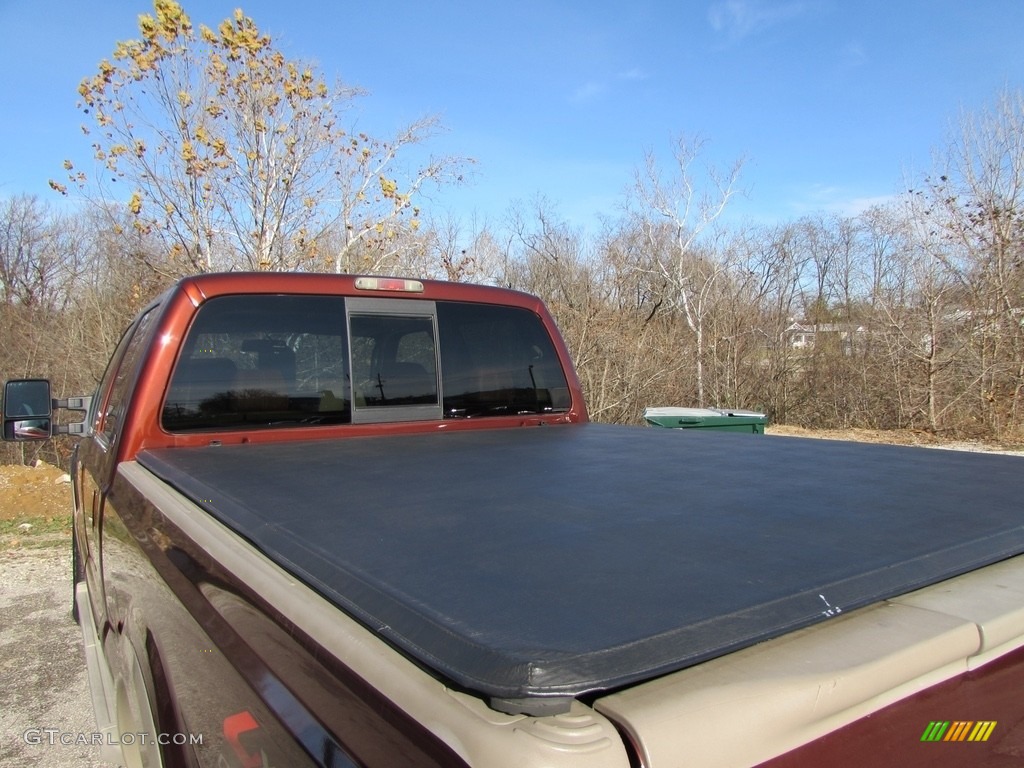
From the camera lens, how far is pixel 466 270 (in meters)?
19.3

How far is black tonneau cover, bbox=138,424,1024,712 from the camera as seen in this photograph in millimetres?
976

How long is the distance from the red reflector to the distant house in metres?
20.2

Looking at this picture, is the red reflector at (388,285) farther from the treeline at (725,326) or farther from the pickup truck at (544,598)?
the treeline at (725,326)

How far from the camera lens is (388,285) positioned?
3.65 meters

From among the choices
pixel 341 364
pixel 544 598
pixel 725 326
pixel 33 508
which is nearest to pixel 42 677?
pixel 341 364

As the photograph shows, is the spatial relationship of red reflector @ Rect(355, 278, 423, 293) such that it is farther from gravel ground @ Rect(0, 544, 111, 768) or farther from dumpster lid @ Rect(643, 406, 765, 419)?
dumpster lid @ Rect(643, 406, 765, 419)

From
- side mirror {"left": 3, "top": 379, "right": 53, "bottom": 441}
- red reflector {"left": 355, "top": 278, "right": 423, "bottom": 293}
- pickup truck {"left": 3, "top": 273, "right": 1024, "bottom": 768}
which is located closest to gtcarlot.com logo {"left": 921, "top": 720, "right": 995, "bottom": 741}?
pickup truck {"left": 3, "top": 273, "right": 1024, "bottom": 768}

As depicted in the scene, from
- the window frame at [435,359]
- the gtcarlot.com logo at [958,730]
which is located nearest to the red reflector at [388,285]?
the window frame at [435,359]

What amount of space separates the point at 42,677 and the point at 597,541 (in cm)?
460

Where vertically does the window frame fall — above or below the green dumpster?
above

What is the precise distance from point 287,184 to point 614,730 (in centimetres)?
1688

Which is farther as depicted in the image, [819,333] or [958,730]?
[819,333]

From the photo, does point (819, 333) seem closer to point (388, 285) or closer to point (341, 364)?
point (388, 285)

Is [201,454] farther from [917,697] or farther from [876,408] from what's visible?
[876,408]
